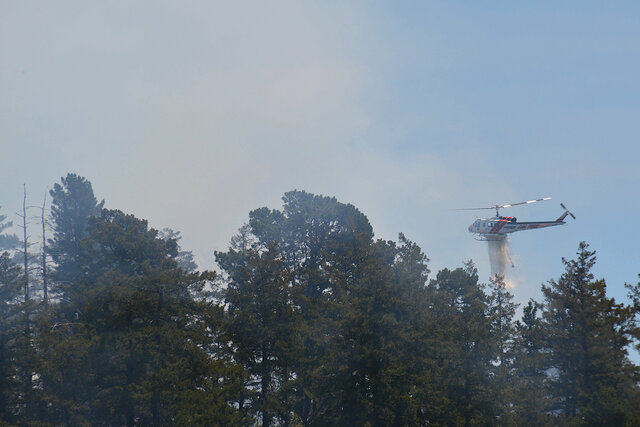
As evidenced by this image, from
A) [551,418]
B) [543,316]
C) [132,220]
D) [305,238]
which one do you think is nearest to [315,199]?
[305,238]

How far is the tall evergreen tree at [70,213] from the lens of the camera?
3159 inches

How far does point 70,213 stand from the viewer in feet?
272

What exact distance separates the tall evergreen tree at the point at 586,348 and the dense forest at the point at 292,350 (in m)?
0.11

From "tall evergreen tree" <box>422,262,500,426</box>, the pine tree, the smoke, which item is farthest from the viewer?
the smoke

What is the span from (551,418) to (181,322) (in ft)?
88.9

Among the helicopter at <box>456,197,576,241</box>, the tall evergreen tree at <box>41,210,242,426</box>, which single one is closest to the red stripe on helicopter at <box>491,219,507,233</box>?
the helicopter at <box>456,197,576,241</box>

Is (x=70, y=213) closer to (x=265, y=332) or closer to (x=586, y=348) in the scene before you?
(x=265, y=332)

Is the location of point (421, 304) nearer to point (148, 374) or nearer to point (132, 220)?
point (148, 374)

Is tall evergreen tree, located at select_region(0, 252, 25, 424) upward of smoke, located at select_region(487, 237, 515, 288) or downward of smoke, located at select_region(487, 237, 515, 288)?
downward

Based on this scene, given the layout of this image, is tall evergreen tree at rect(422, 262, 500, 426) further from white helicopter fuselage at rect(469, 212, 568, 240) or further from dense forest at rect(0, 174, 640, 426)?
white helicopter fuselage at rect(469, 212, 568, 240)

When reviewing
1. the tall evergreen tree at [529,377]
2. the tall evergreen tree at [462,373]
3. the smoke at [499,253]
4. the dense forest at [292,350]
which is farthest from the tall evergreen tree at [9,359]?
the smoke at [499,253]

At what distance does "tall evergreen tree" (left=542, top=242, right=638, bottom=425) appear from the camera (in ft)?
160

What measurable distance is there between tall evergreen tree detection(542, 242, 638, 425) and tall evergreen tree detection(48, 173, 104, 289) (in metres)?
52.5

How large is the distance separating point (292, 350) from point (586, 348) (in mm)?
22453
